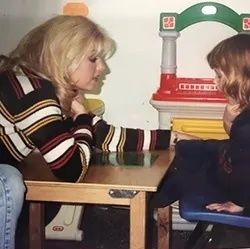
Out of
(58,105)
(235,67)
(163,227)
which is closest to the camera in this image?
(58,105)

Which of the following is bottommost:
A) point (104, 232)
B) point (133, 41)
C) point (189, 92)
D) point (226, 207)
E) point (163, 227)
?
point (104, 232)

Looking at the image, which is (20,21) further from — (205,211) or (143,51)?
(205,211)

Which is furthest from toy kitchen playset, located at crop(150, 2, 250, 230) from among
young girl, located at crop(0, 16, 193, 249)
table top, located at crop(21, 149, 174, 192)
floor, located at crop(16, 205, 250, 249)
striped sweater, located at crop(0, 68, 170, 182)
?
striped sweater, located at crop(0, 68, 170, 182)

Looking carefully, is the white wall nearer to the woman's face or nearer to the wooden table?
A: the woman's face

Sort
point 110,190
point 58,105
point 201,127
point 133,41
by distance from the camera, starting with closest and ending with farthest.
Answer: point 110,190 < point 58,105 < point 201,127 < point 133,41

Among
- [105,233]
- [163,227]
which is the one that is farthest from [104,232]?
[163,227]

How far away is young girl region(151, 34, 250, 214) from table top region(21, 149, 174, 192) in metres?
0.05

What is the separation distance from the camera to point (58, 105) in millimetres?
1179

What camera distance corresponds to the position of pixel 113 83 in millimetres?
1876

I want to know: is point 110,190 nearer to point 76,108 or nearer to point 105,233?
point 76,108

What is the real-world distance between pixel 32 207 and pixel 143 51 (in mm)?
667

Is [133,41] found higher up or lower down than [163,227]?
higher up

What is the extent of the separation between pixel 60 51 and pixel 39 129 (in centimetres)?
20

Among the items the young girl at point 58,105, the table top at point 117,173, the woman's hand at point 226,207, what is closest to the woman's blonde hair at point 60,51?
the young girl at point 58,105
